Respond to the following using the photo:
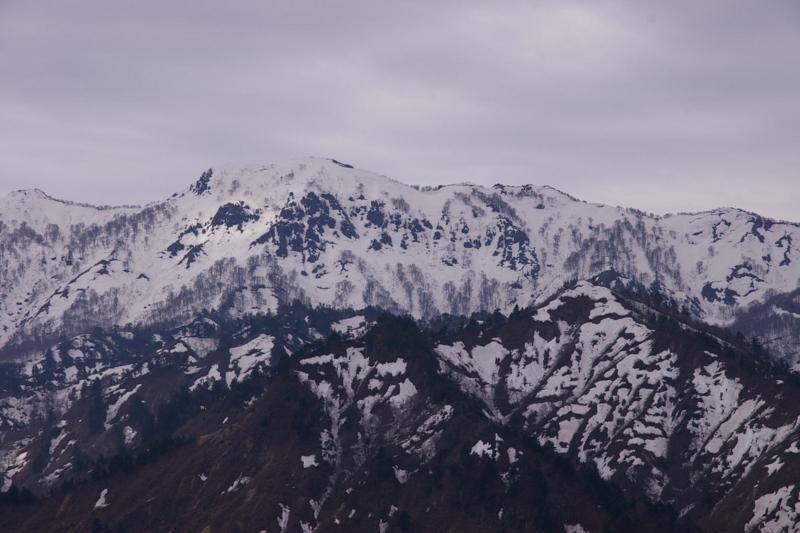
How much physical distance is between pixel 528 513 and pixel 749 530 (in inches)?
1735

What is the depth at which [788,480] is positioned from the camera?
199 meters

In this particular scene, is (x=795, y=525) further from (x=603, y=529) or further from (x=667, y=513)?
(x=603, y=529)

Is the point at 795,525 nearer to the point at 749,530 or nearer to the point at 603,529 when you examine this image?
the point at 749,530

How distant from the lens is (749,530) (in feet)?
636

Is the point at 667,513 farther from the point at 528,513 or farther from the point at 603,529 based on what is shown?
the point at 528,513

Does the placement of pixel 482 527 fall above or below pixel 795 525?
below

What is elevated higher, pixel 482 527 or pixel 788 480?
pixel 788 480

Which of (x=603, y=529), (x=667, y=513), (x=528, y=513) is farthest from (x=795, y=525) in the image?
(x=528, y=513)

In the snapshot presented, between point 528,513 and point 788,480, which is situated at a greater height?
point 788,480

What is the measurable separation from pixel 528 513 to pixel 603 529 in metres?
16.1

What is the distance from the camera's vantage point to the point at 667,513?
7613 inches

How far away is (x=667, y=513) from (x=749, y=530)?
17.0 meters

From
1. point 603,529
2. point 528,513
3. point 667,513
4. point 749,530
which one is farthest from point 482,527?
point 749,530

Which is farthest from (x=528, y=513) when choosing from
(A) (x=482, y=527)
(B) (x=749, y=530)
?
(B) (x=749, y=530)
